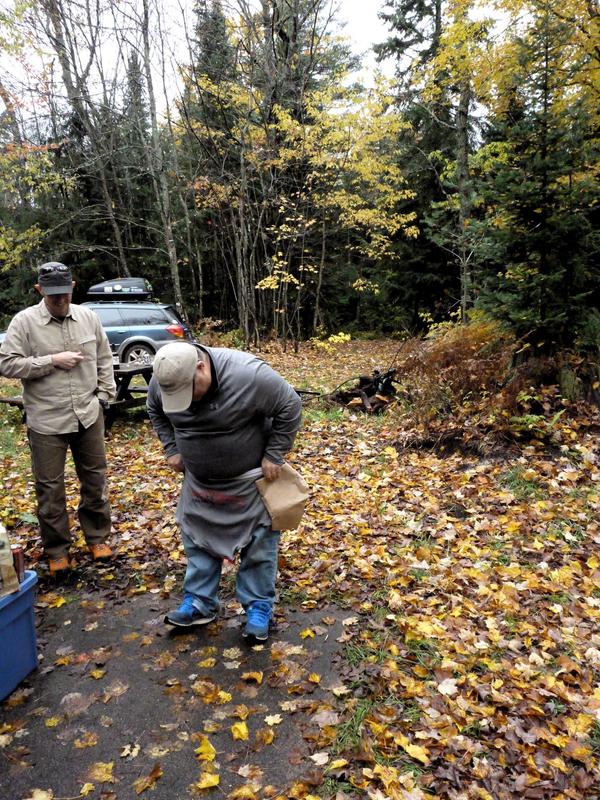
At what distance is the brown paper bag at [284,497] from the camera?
314cm

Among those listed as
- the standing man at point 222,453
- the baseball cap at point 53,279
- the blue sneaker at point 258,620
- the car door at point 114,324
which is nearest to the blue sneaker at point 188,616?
the standing man at point 222,453

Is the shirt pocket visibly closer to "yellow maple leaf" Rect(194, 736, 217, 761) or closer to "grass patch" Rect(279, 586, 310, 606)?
"grass patch" Rect(279, 586, 310, 606)

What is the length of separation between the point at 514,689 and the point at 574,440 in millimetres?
3792

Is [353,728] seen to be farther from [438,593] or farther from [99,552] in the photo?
[99,552]

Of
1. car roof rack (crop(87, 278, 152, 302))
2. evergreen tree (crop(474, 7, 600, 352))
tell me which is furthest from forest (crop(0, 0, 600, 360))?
car roof rack (crop(87, 278, 152, 302))

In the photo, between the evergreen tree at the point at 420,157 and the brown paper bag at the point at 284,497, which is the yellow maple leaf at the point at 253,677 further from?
the evergreen tree at the point at 420,157

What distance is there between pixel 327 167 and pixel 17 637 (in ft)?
51.7

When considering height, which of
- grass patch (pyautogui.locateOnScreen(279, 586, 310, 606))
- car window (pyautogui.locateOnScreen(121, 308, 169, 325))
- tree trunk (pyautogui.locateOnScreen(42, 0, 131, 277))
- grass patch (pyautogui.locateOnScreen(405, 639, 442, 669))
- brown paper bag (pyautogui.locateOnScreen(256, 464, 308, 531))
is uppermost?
tree trunk (pyautogui.locateOnScreen(42, 0, 131, 277))

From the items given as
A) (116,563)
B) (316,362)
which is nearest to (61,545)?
(116,563)

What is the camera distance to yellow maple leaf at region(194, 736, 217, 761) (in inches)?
98.7

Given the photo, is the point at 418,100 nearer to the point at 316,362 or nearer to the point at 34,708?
the point at 316,362

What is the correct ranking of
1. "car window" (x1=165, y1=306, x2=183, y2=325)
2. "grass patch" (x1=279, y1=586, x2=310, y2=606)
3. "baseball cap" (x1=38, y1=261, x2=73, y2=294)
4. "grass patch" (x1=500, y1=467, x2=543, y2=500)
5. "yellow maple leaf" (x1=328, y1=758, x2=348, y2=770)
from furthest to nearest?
1. "car window" (x1=165, y1=306, x2=183, y2=325)
2. "grass patch" (x1=500, y1=467, x2=543, y2=500)
3. "grass patch" (x1=279, y1=586, x2=310, y2=606)
4. "baseball cap" (x1=38, y1=261, x2=73, y2=294)
5. "yellow maple leaf" (x1=328, y1=758, x2=348, y2=770)

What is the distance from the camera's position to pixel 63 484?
4.00 m

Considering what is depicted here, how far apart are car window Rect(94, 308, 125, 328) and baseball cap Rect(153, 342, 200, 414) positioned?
27.6 ft
